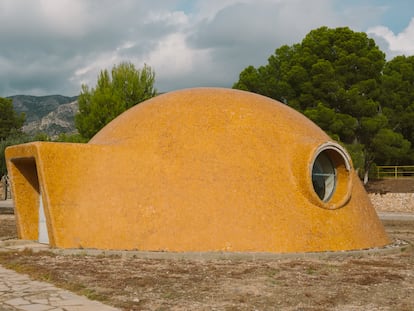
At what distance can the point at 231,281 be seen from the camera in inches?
359

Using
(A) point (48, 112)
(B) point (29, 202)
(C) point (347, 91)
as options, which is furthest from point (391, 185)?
(A) point (48, 112)

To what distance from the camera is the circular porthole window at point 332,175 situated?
12.7 metres

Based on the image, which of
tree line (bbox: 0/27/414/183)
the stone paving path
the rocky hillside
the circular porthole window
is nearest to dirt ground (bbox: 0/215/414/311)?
the stone paving path

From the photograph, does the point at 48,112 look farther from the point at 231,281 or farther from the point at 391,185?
the point at 231,281

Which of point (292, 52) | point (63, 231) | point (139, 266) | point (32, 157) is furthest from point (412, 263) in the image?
point (292, 52)

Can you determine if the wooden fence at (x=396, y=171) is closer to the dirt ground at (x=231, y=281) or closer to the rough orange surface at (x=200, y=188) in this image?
the rough orange surface at (x=200, y=188)

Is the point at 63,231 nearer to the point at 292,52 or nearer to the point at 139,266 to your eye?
the point at 139,266

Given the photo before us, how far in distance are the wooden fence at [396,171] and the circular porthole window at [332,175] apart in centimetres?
2640

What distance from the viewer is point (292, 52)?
40156mm

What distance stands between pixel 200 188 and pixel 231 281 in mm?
3242

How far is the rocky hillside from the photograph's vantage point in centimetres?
11650

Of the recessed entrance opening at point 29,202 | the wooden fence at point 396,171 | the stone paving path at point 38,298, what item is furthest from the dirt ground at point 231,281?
the wooden fence at point 396,171

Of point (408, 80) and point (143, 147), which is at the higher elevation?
point (408, 80)

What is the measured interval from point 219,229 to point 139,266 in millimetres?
2009
